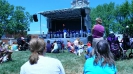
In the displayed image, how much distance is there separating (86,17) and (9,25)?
29.4m

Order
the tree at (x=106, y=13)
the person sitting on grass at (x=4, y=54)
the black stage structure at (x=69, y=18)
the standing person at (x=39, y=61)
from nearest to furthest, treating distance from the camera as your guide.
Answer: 1. the standing person at (x=39, y=61)
2. the person sitting on grass at (x=4, y=54)
3. the black stage structure at (x=69, y=18)
4. the tree at (x=106, y=13)

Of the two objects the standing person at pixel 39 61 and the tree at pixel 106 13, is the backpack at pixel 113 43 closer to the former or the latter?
the standing person at pixel 39 61

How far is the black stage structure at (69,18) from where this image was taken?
99.0ft

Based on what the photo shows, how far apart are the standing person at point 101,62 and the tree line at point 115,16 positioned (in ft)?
165

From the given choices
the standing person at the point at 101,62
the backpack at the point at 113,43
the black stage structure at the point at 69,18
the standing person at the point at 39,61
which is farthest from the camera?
the black stage structure at the point at 69,18

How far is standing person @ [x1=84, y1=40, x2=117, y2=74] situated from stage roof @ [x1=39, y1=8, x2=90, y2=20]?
26.3 meters

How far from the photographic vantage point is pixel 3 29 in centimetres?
5581

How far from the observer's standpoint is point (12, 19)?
57.2 metres

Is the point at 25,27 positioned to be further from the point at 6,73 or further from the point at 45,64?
the point at 45,64

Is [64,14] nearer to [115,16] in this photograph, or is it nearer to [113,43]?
[113,43]

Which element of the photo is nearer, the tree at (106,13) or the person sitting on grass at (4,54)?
the person sitting on grass at (4,54)

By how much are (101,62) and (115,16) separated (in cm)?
5890

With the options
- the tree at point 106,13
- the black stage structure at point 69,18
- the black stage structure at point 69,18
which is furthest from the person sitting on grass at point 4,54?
the tree at point 106,13

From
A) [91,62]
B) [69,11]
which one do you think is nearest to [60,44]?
[69,11]
